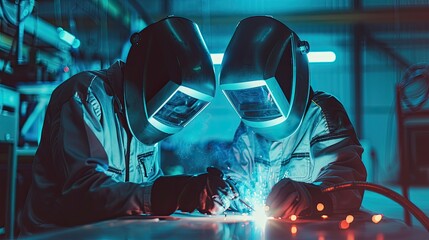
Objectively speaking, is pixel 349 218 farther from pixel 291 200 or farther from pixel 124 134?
pixel 124 134

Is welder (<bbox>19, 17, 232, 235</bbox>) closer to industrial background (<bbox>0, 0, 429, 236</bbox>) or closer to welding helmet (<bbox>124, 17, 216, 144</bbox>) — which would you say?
welding helmet (<bbox>124, 17, 216, 144</bbox>)

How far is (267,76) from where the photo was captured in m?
1.24

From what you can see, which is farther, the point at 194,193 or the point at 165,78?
the point at 165,78

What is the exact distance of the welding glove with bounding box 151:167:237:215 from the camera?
3.49 ft

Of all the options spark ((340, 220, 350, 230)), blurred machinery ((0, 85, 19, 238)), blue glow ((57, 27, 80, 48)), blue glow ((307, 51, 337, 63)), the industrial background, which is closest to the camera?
spark ((340, 220, 350, 230))

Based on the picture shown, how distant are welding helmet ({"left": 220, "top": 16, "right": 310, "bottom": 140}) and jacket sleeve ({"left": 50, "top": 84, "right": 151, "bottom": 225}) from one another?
0.34 metres

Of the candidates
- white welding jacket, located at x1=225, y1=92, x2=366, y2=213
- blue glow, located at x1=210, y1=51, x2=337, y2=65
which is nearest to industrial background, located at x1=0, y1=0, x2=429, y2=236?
blue glow, located at x1=210, y1=51, x2=337, y2=65

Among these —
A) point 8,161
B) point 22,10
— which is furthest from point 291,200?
point 22,10

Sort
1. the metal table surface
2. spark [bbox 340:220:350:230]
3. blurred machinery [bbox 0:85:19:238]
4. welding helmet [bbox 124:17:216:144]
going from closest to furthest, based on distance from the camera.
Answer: the metal table surface → spark [bbox 340:220:350:230] → welding helmet [bbox 124:17:216:144] → blurred machinery [bbox 0:85:19:238]

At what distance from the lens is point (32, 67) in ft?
7.34

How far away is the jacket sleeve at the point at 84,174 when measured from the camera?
1.11m

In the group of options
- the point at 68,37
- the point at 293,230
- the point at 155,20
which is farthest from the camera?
the point at 68,37

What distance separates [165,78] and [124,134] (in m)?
0.21

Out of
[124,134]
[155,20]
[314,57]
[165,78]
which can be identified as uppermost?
[155,20]
